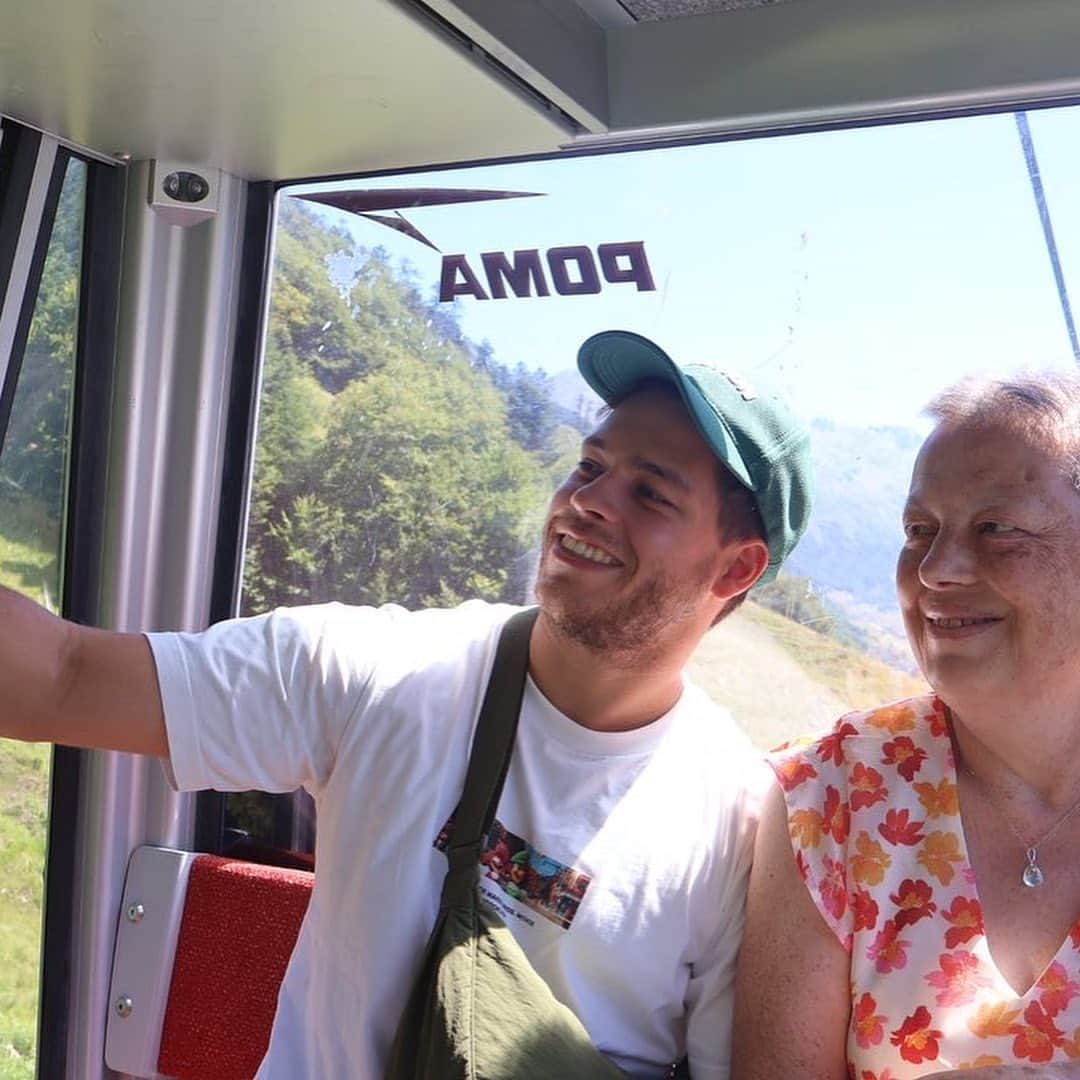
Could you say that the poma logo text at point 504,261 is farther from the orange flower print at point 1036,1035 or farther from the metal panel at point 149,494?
the orange flower print at point 1036,1035

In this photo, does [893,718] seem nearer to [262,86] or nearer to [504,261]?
[504,261]

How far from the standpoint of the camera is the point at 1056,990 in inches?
75.1

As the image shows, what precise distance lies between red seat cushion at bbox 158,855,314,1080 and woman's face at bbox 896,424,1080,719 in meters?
1.25

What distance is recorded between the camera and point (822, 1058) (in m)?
2.01

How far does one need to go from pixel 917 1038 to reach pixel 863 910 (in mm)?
188

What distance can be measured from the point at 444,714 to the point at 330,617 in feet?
0.82

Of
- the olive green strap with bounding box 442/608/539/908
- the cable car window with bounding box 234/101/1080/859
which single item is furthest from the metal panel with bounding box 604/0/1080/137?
the olive green strap with bounding box 442/608/539/908

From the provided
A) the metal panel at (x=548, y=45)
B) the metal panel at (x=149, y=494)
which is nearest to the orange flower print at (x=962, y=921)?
the metal panel at (x=548, y=45)

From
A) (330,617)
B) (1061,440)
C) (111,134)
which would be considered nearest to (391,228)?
(111,134)

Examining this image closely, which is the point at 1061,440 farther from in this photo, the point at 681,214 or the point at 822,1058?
the point at 822,1058

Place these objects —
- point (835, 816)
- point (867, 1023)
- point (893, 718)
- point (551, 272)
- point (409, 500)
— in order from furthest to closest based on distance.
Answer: point (409, 500)
point (551, 272)
point (893, 718)
point (835, 816)
point (867, 1023)

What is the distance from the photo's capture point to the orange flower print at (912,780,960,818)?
6.83 ft

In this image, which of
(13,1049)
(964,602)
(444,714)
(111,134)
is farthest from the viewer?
(13,1049)

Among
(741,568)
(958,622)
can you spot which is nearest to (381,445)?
(741,568)
